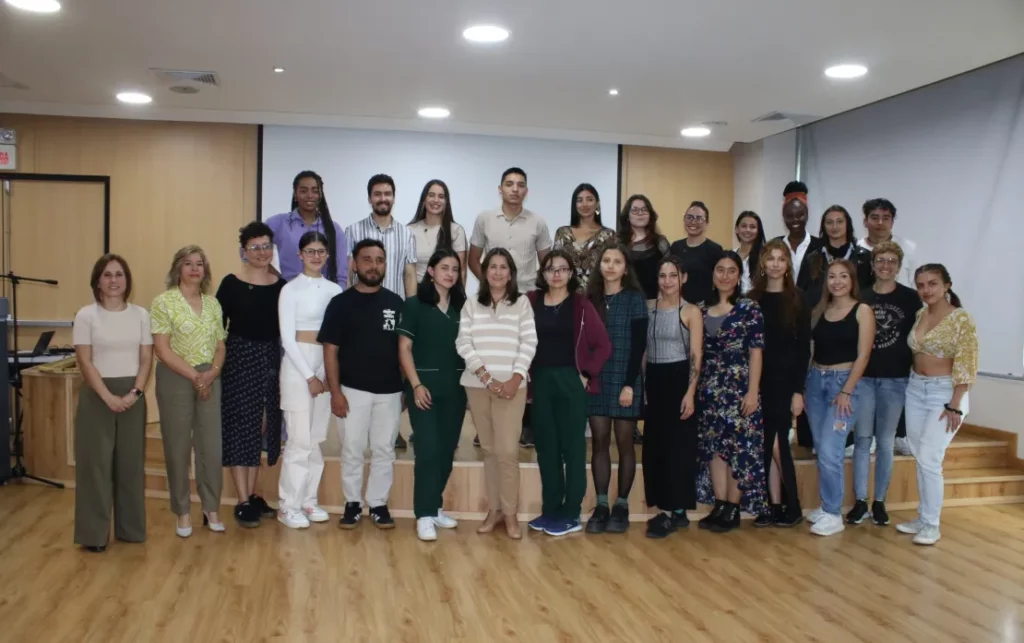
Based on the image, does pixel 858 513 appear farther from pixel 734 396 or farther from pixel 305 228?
pixel 305 228

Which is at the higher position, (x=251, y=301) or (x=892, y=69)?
(x=892, y=69)

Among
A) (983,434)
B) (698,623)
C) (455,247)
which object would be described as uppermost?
(455,247)

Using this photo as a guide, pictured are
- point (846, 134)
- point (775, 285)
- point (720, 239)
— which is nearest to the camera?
point (775, 285)

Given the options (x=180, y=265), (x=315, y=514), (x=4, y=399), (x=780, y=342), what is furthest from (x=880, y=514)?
(x=4, y=399)

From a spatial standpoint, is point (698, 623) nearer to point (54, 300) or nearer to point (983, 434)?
point (983, 434)

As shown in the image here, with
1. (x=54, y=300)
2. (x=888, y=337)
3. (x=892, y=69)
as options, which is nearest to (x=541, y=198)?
(x=892, y=69)

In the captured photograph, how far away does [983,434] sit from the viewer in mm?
6086

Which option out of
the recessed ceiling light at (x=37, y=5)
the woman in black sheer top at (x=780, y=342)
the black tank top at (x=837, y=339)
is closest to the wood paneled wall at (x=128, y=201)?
the recessed ceiling light at (x=37, y=5)

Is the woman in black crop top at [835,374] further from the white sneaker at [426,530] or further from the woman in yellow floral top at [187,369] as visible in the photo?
the woman in yellow floral top at [187,369]

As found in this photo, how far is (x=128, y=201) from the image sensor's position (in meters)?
7.32

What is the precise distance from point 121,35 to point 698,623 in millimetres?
4384

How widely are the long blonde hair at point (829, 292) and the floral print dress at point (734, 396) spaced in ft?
1.66

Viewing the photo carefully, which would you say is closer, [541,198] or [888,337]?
[888,337]

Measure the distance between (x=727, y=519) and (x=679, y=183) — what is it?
4.45m
